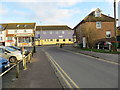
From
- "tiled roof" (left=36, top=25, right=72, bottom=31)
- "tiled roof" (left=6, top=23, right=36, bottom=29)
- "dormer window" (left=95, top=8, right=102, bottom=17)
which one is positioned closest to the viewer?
"dormer window" (left=95, top=8, right=102, bottom=17)

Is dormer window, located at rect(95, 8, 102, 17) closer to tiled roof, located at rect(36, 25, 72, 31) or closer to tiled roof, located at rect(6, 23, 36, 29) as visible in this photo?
tiled roof, located at rect(36, 25, 72, 31)

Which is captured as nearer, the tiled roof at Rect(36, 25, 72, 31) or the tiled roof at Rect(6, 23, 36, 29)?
the tiled roof at Rect(6, 23, 36, 29)

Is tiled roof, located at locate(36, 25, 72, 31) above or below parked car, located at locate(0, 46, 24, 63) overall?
above

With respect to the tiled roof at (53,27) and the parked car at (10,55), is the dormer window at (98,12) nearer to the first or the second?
the parked car at (10,55)

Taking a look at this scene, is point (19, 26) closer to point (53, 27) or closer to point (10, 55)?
point (53, 27)

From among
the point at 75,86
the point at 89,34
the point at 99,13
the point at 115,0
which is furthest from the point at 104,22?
the point at 75,86

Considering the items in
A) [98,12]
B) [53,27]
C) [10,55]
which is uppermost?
[98,12]

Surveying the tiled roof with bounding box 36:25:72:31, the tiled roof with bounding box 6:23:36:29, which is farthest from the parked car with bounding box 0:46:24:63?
the tiled roof with bounding box 36:25:72:31

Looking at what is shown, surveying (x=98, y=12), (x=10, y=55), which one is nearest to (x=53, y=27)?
(x=98, y=12)

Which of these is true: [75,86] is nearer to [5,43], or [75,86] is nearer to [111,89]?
[111,89]

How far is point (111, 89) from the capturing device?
5.32 m

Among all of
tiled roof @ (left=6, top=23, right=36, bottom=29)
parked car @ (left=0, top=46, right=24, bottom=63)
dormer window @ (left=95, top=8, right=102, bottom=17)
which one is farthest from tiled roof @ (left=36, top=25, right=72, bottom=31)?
parked car @ (left=0, top=46, right=24, bottom=63)

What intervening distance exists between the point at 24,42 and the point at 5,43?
5215 centimetres

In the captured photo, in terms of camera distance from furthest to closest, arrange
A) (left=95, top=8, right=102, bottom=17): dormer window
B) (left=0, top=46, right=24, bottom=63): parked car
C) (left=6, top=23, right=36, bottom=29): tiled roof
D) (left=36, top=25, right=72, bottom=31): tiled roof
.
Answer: (left=36, top=25, right=72, bottom=31): tiled roof < (left=6, top=23, right=36, bottom=29): tiled roof < (left=95, top=8, right=102, bottom=17): dormer window < (left=0, top=46, right=24, bottom=63): parked car
